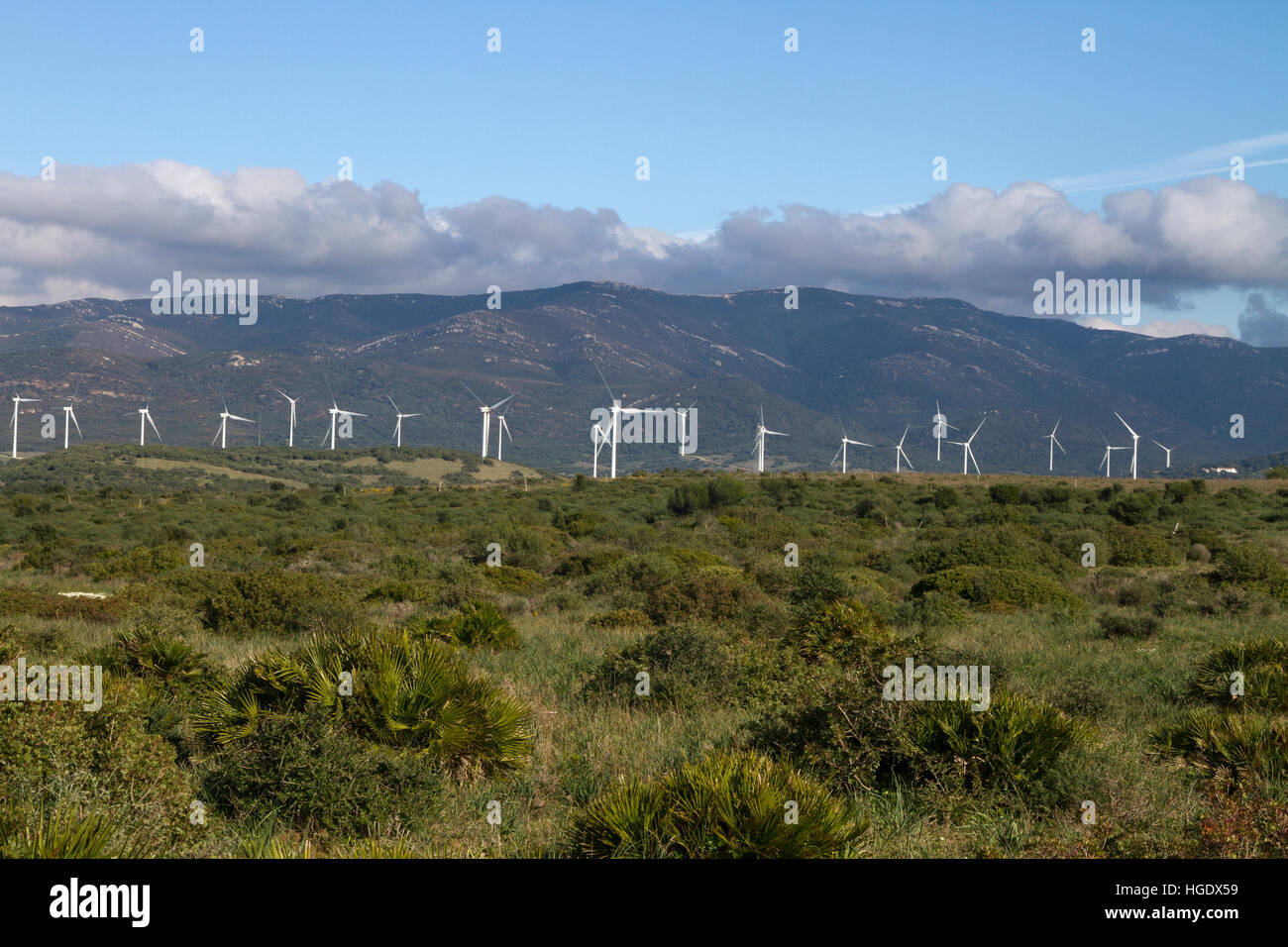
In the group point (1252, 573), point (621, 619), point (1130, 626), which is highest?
point (1252, 573)

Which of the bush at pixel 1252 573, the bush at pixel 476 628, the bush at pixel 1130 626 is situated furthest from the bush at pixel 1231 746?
the bush at pixel 1252 573

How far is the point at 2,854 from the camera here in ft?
13.0

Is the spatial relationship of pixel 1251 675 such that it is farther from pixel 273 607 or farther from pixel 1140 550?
pixel 1140 550

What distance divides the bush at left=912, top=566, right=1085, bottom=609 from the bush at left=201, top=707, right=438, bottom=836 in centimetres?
1713

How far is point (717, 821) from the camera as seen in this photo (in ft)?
16.9

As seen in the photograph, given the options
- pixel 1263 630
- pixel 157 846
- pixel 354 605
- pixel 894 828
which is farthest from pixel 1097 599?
pixel 157 846

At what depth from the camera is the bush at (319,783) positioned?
20.2ft
